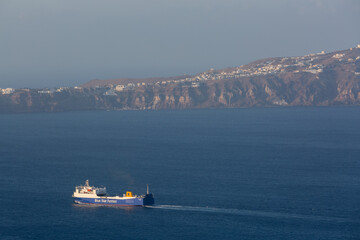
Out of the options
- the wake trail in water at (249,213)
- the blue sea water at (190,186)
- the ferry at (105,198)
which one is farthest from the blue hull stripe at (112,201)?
the wake trail in water at (249,213)

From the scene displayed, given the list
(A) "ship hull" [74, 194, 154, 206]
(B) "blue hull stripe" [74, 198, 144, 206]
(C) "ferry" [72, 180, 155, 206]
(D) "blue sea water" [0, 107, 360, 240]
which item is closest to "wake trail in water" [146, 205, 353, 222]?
(D) "blue sea water" [0, 107, 360, 240]

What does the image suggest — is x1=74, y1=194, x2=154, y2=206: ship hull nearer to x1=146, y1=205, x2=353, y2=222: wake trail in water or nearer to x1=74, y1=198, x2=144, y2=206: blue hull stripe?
x1=74, y1=198, x2=144, y2=206: blue hull stripe

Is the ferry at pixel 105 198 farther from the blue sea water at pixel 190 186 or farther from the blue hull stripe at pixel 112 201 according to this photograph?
the blue sea water at pixel 190 186

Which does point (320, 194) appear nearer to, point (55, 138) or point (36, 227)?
point (36, 227)

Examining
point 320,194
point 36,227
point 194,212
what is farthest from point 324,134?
point 36,227

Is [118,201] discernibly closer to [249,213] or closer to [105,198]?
[105,198]

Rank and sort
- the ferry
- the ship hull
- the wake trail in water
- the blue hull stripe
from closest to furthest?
the wake trail in water
the ship hull
the ferry
the blue hull stripe
